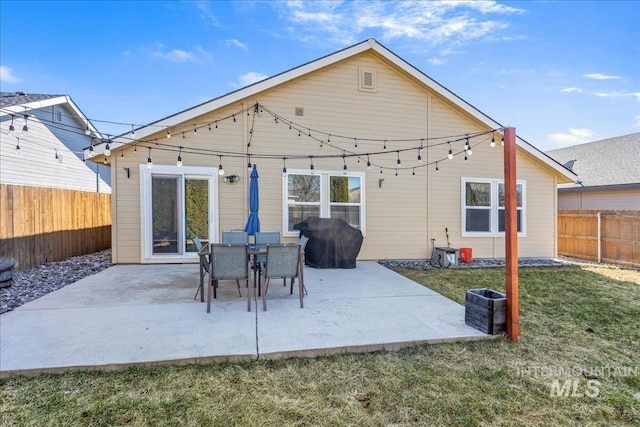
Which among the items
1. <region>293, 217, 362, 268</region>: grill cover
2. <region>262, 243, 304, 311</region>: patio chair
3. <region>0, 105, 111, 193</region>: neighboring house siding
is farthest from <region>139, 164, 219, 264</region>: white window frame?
<region>262, 243, 304, 311</region>: patio chair

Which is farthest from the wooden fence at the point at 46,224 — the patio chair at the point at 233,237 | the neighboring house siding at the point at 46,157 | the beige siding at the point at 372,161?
the patio chair at the point at 233,237

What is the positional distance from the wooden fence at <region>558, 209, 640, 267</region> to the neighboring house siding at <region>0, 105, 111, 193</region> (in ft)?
47.4

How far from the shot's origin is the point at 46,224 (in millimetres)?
7203

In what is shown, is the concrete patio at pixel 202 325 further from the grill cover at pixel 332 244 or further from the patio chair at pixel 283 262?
the grill cover at pixel 332 244

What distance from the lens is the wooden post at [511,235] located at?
3.28 meters

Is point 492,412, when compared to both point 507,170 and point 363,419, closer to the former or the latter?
point 363,419

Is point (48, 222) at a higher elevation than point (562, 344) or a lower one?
higher

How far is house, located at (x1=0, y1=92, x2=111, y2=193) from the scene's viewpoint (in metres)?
9.10

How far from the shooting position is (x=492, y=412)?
2123 mm

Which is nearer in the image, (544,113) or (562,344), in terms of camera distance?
(562,344)

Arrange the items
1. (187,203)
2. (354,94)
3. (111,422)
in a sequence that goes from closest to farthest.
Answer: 1. (111,422)
2. (187,203)
3. (354,94)

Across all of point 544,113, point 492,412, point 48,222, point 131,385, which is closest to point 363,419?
point 492,412

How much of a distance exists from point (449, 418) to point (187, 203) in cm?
678

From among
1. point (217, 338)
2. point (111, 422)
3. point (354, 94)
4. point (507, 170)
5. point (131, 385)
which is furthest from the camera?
point (354, 94)
